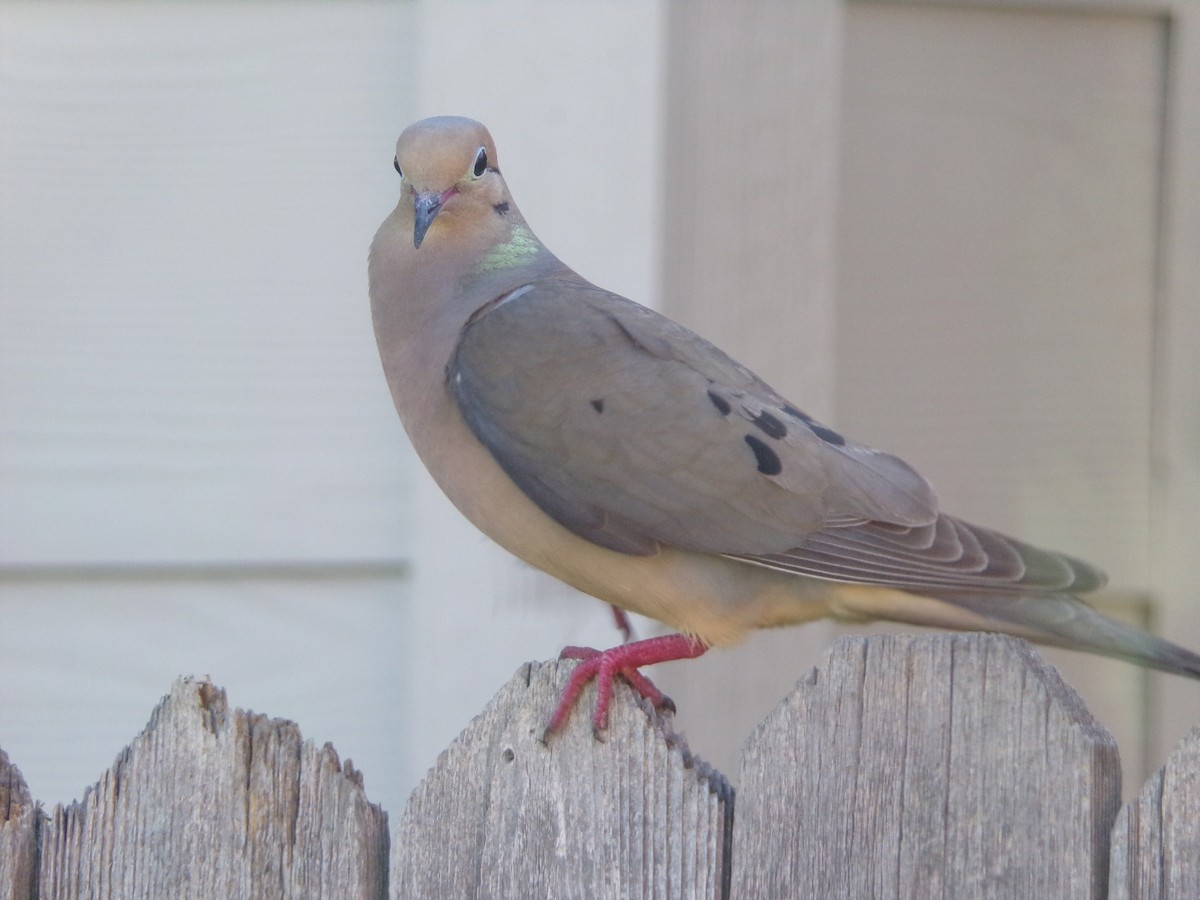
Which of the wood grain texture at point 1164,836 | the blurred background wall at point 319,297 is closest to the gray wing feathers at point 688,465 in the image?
the blurred background wall at point 319,297

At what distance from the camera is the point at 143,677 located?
2.94 m

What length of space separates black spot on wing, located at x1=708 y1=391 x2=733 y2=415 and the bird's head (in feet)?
1.79

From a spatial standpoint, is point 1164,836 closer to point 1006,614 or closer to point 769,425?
point 1006,614

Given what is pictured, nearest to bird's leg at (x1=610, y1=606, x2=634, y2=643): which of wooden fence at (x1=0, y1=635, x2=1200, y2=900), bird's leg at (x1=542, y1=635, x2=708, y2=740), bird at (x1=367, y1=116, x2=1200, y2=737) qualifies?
bird at (x1=367, y1=116, x2=1200, y2=737)

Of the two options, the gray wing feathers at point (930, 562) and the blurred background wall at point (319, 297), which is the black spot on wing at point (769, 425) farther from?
the blurred background wall at point (319, 297)

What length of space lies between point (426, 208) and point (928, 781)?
1.41 m

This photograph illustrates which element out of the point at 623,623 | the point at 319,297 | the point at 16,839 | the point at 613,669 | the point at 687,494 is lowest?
the point at 16,839

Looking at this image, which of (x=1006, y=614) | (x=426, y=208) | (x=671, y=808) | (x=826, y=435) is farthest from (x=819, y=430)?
(x=671, y=808)

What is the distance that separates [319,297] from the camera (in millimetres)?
2977

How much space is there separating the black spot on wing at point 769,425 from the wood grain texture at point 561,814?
81 cm

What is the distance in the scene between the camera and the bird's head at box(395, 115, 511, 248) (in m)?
2.60

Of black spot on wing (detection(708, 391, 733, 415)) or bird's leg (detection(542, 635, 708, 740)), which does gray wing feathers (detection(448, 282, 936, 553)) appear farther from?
bird's leg (detection(542, 635, 708, 740))

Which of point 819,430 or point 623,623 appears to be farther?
point 623,623

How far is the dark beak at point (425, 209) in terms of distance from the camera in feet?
8.42
